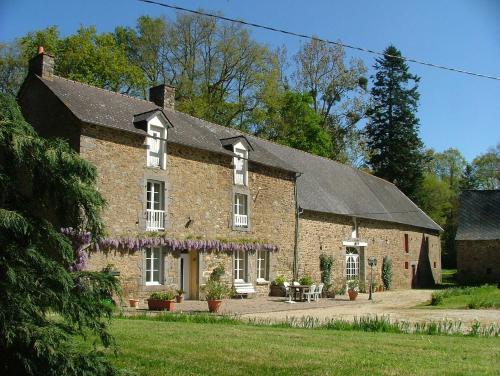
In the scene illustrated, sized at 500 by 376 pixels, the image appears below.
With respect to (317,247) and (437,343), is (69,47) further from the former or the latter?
(437,343)

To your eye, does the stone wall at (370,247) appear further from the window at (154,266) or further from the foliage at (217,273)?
the window at (154,266)

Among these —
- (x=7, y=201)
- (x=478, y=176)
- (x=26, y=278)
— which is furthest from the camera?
(x=478, y=176)

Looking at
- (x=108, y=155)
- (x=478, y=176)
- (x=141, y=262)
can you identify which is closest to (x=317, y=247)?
(x=141, y=262)

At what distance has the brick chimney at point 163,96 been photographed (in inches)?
898

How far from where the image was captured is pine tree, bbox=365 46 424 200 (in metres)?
45.6

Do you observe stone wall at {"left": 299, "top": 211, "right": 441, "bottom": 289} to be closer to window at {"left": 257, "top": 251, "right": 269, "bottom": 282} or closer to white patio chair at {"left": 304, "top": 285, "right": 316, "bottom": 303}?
window at {"left": 257, "top": 251, "right": 269, "bottom": 282}

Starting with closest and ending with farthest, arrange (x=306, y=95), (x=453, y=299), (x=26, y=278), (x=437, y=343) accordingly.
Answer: (x=26, y=278), (x=437, y=343), (x=453, y=299), (x=306, y=95)

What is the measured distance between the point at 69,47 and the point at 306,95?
15717 mm

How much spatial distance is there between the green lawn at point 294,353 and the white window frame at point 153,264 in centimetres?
864

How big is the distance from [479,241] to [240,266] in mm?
18282

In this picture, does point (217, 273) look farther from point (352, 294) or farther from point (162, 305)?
point (352, 294)

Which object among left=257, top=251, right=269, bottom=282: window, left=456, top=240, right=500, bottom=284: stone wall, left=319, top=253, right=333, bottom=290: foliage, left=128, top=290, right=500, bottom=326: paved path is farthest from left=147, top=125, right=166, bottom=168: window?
left=456, top=240, right=500, bottom=284: stone wall

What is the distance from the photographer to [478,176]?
5581 cm

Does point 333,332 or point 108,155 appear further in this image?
point 108,155
